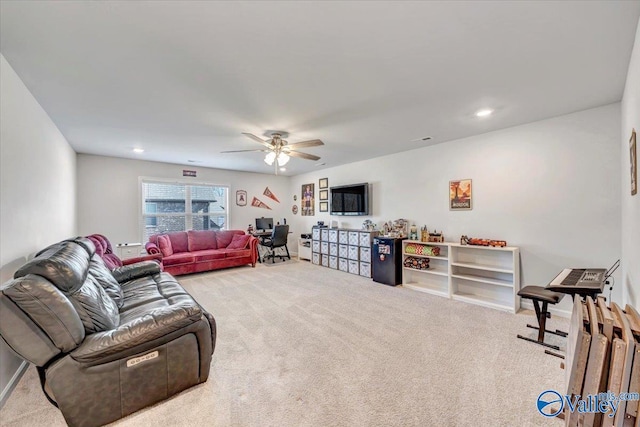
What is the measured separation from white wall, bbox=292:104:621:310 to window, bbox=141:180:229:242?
16.4 feet

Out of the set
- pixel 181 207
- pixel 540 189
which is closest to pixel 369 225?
pixel 540 189

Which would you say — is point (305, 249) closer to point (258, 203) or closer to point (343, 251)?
point (343, 251)

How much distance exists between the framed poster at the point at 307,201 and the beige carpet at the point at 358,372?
3.87 m

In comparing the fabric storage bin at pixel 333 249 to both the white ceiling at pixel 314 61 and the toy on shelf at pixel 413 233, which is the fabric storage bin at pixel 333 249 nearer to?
the toy on shelf at pixel 413 233

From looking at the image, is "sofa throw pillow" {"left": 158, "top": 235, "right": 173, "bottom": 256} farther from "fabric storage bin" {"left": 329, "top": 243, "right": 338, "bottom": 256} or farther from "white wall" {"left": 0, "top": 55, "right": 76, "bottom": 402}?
"fabric storage bin" {"left": 329, "top": 243, "right": 338, "bottom": 256}

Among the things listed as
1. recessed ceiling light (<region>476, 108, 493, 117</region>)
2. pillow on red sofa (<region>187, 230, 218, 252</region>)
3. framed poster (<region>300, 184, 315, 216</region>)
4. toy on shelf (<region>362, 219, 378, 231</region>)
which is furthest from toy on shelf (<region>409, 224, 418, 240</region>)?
pillow on red sofa (<region>187, 230, 218, 252</region>)

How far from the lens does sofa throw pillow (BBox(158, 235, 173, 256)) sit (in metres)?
5.22

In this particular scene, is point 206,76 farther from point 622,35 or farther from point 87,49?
point 622,35

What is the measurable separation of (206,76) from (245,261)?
4.56 m

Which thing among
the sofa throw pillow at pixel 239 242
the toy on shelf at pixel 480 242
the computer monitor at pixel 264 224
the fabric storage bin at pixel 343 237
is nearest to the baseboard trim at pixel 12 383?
the sofa throw pillow at pixel 239 242

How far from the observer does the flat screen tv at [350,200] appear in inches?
216

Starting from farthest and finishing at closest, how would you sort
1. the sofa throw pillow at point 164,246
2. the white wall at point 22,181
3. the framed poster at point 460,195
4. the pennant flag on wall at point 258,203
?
the pennant flag on wall at point 258,203
the sofa throw pillow at point 164,246
the framed poster at point 460,195
the white wall at point 22,181

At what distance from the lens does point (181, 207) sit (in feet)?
20.3

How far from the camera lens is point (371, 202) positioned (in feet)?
18.1
